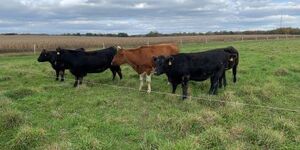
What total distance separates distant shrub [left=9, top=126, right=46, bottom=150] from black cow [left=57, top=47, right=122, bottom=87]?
5846mm

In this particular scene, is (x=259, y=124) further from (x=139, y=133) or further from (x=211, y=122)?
(x=139, y=133)

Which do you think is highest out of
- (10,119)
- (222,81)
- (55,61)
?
(55,61)

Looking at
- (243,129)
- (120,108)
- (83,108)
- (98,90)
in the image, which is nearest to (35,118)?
(83,108)

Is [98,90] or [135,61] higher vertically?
[135,61]

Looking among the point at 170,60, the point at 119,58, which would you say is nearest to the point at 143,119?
the point at 170,60

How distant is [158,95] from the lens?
38.1 ft

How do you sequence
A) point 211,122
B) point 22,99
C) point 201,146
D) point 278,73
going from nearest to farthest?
point 201,146 < point 211,122 < point 22,99 < point 278,73

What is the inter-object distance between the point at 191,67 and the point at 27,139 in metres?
5.43

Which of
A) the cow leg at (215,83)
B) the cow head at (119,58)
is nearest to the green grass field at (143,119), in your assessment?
the cow leg at (215,83)

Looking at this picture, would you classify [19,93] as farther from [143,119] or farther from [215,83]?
[215,83]

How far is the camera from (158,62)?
10.9 metres

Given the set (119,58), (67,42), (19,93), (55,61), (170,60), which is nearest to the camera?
(170,60)

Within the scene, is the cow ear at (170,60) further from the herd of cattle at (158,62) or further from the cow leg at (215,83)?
the cow leg at (215,83)

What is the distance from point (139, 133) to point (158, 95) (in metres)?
3.93
